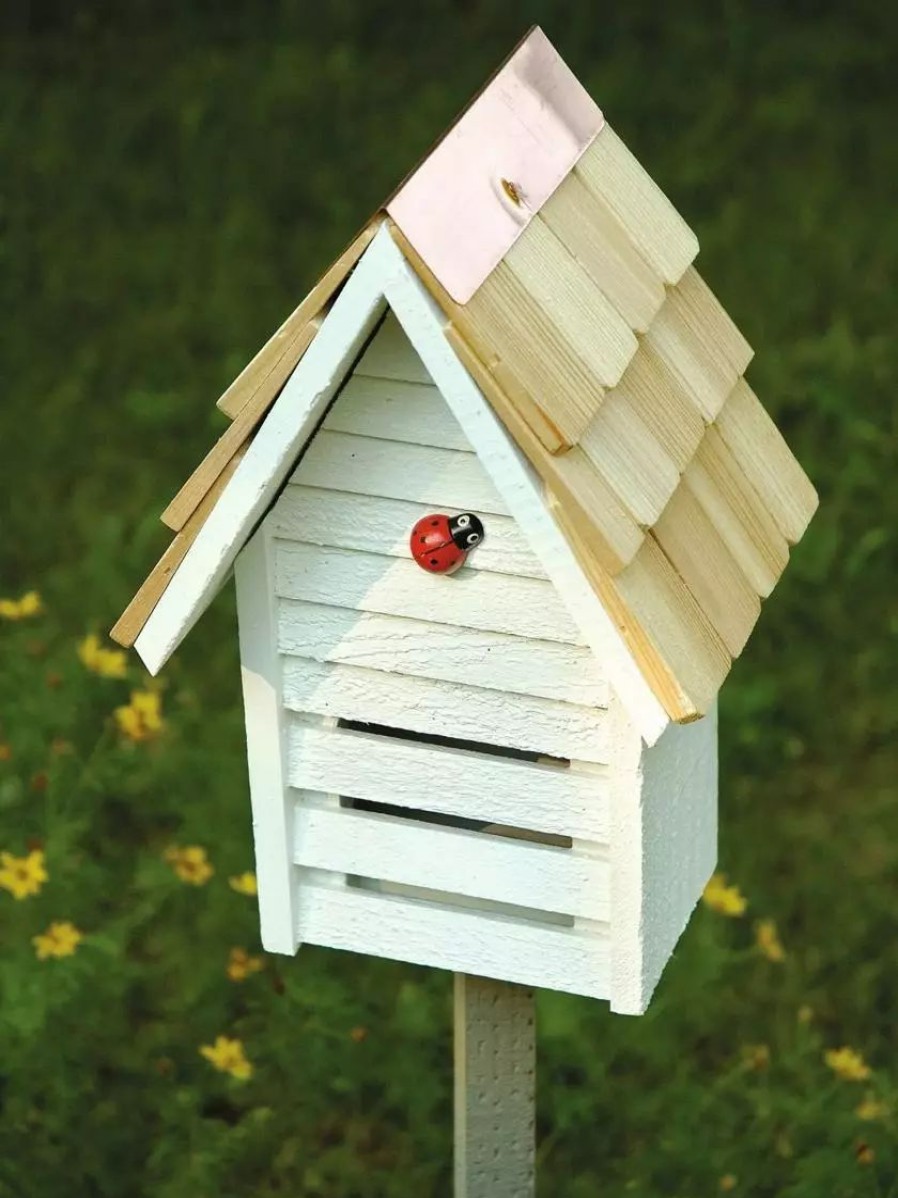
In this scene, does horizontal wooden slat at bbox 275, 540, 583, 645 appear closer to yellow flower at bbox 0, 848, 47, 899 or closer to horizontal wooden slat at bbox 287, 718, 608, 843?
horizontal wooden slat at bbox 287, 718, 608, 843

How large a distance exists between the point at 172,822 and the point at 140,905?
29cm

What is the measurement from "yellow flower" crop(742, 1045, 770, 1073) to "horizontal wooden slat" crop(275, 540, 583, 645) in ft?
4.54

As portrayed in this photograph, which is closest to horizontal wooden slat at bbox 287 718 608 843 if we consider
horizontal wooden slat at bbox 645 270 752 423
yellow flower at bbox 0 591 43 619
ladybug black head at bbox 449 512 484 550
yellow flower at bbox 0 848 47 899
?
ladybug black head at bbox 449 512 484 550

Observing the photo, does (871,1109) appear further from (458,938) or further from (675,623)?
(675,623)

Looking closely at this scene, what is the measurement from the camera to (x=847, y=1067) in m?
3.30

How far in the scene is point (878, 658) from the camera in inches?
163

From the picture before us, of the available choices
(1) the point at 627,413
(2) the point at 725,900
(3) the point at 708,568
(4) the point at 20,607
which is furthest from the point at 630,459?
(4) the point at 20,607

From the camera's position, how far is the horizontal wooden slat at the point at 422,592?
7.09ft

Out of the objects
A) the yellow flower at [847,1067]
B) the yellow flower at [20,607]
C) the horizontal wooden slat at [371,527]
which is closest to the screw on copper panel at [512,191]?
the horizontal wooden slat at [371,527]

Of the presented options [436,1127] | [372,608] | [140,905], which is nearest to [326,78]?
[140,905]

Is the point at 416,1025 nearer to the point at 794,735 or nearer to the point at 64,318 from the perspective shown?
the point at 794,735

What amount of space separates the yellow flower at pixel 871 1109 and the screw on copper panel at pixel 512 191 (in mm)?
1667

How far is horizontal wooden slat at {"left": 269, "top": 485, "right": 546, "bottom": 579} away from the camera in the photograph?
215 cm

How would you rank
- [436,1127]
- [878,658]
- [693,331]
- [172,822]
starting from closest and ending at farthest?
[693,331]
[436,1127]
[172,822]
[878,658]
